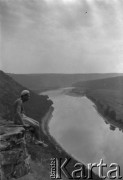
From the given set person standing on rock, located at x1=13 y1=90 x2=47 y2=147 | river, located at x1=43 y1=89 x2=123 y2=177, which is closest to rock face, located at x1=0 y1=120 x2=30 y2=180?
person standing on rock, located at x1=13 y1=90 x2=47 y2=147

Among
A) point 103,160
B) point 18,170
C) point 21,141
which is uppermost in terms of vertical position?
point 21,141

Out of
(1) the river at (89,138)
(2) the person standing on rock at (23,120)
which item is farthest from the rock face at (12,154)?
(1) the river at (89,138)

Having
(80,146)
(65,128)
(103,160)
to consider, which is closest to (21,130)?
(103,160)

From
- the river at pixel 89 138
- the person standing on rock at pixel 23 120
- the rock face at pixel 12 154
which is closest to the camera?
the rock face at pixel 12 154

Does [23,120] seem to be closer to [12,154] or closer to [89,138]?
[12,154]

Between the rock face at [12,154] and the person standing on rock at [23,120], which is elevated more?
the person standing on rock at [23,120]

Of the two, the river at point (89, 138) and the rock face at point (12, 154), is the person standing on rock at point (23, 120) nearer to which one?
the rock face at point (12, 154)

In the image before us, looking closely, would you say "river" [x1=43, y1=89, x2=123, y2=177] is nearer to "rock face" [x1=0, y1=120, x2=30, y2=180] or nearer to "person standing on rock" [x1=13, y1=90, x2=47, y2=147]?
"person standing on rock" [x1=13, y1=90, x2=47, y2=147]

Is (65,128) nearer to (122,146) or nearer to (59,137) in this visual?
(59,137)

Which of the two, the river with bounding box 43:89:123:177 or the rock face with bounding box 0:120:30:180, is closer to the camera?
the rock face with bounding box 0:120:30:180
